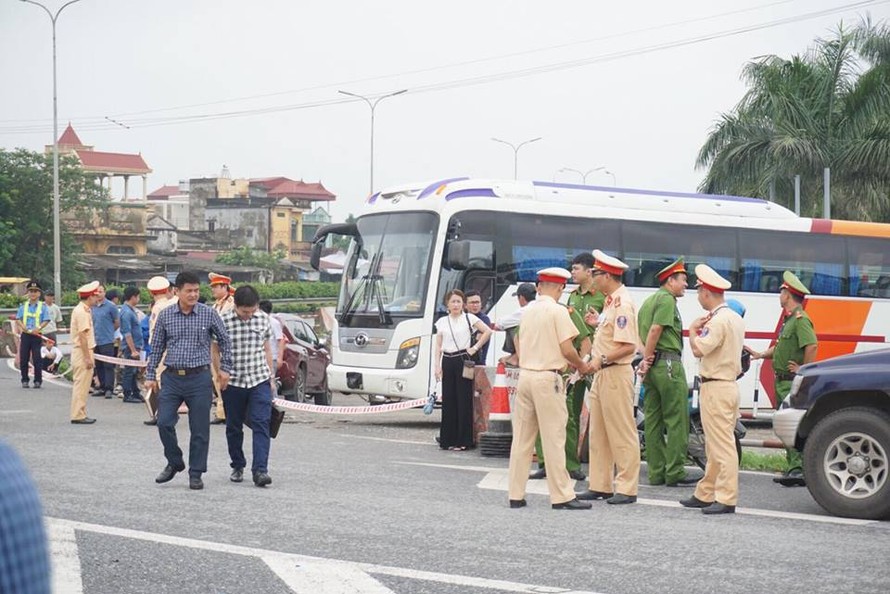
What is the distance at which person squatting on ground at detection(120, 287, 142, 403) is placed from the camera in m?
20.5

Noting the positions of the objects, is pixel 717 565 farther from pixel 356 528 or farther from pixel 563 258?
pixel 563 258

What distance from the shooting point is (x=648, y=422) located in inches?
454

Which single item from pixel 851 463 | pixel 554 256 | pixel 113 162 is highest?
pixel 113 162

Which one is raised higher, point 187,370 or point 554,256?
point 554,256

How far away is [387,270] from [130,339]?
13.0ft

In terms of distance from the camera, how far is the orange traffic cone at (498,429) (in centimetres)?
1415

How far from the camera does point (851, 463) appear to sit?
386 inches

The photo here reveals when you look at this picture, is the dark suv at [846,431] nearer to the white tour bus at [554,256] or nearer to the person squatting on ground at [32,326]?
the white tour bus at [554,256]

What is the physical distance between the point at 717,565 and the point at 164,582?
3128 mm

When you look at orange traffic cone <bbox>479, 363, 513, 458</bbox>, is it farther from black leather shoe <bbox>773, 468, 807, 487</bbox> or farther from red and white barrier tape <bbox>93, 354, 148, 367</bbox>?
red and white barrier tape <bbox>93, 354, 148, 367</bbox>

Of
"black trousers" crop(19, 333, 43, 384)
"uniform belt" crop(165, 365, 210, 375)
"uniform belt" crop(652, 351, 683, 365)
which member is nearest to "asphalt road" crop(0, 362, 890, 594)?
"uniform belt" crop(165, 365, 210, 375)

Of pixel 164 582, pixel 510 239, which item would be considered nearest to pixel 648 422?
pixel 164 582

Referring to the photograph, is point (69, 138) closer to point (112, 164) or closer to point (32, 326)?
point (112, 164)

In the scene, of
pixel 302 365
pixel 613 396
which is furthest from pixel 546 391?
pixel 302 365
